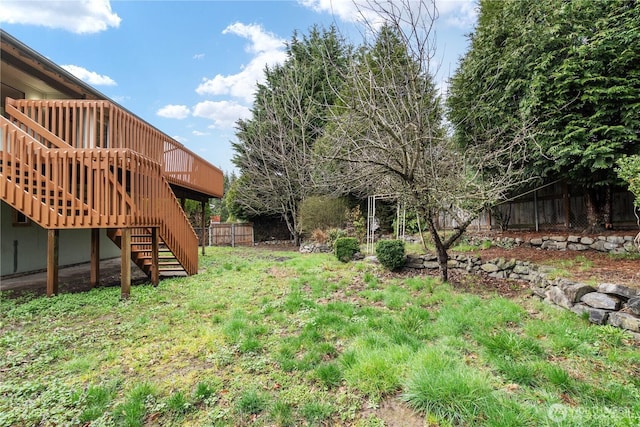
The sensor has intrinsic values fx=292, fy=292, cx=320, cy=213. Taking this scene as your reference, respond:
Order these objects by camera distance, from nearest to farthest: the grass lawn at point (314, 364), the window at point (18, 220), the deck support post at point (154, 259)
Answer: the grass lawn at point (314, 364) < the deck support post at point (154, 259) < the window at point (18, 220)

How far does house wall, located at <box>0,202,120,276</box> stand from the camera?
6547 millimetres

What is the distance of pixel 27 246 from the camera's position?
23.2ft

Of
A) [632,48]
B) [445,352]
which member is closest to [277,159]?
[632,48]

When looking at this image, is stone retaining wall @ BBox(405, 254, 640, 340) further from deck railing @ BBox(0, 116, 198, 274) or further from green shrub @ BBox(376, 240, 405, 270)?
deck railing @ BBox(0, 116, 198, 274)

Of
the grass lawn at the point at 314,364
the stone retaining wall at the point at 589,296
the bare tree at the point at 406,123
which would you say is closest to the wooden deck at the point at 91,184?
the grass lawn at the point at 314,364

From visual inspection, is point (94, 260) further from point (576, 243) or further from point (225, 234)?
point (225, 234)

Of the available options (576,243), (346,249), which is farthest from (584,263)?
(346,249)

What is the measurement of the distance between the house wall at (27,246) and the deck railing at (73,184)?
2.19 metres

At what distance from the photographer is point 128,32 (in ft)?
30.9

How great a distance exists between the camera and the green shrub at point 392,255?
23.4 ft

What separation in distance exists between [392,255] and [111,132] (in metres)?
6.91

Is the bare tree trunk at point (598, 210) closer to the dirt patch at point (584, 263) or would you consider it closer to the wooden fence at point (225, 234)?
the dirt patch at point (584, 263)

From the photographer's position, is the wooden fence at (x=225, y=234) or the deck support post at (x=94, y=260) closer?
the deck support post at (x=94, y=260)

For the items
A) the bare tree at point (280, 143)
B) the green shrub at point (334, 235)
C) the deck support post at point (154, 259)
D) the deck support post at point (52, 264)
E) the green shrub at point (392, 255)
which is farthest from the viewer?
the bare tree at point (280, 143)
